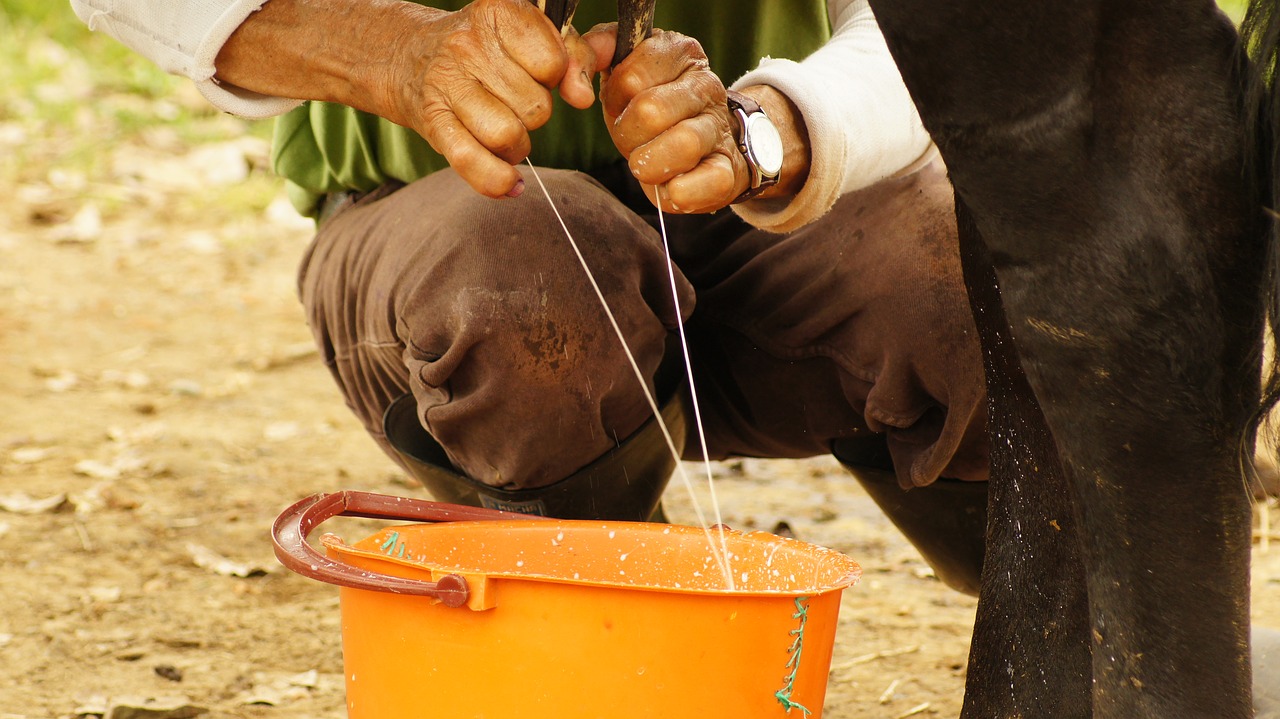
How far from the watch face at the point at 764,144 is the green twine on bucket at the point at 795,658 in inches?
20.0

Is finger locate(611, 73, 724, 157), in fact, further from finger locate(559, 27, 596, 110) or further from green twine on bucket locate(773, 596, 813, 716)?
green twine on bucket locate(773, 596, 813, 716)

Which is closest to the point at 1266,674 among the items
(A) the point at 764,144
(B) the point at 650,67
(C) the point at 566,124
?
(A) the point at 764,144

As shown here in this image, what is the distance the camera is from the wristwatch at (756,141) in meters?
1.38

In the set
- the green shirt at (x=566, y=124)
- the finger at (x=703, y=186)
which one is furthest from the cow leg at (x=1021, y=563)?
the green shirt at (x=566, y=124)

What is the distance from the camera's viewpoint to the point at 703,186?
4.14 ft

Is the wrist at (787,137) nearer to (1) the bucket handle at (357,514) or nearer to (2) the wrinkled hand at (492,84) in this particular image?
(2) the wrinkled hand at (492,84)

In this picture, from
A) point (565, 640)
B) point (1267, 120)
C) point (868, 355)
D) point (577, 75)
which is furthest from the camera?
point (868, 355)

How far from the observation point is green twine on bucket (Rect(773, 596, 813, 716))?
3.73ft

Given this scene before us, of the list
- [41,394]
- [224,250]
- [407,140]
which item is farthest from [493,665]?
[224,250]

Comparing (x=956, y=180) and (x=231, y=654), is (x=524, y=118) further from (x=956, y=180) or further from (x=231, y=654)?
(x=231, y=654)

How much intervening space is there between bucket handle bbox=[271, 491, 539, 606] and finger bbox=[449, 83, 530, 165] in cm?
41

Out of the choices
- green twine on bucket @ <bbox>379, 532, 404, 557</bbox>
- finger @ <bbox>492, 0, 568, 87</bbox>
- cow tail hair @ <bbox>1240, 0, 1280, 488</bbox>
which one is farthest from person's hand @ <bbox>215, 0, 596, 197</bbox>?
cow tail hair @ <bbox>1240, 0, 1280, 488</bbox>

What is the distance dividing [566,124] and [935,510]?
31.1 inches

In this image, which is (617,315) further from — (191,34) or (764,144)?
(191,34)
